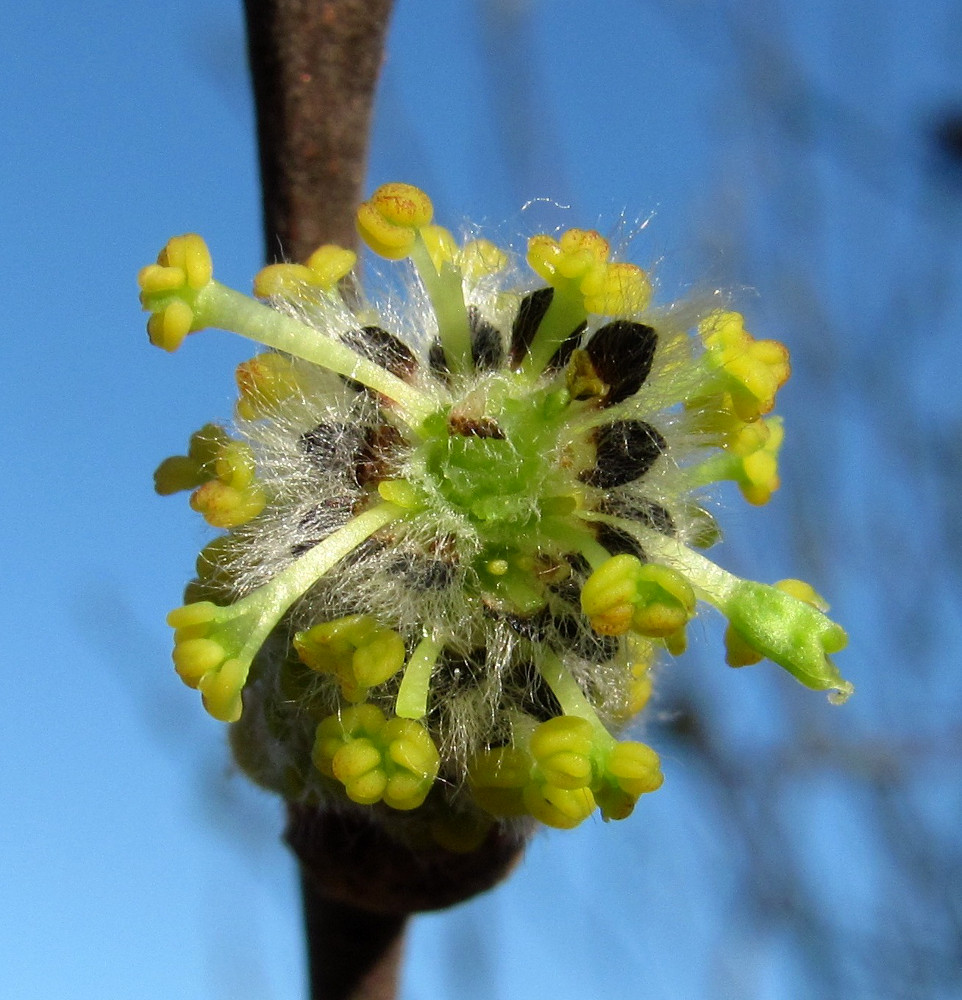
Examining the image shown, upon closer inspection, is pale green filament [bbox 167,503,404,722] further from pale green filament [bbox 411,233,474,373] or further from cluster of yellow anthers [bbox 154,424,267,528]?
pale green filament [bbox 411,233,474,373]

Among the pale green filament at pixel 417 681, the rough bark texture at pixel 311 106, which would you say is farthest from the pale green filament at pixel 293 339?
the rough bark texture at pixel 311 106

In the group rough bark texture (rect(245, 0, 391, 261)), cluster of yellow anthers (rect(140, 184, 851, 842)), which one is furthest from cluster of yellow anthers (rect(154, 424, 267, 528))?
rough bark texture (rect(245, 0, 391, 261))

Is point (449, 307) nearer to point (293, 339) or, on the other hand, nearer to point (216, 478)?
point (293, 339)

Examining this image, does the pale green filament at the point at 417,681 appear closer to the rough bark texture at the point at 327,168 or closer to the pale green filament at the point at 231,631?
the pale green filament at the point at 231,631

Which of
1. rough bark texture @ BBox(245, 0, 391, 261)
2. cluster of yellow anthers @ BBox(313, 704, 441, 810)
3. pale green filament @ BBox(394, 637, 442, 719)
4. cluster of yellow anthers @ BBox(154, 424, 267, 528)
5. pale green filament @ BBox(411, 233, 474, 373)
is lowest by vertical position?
cluster of yellow anthers @ BBox(313, 704, 441, 810)

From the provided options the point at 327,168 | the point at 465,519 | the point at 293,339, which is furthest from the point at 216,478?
the point at 327,168
